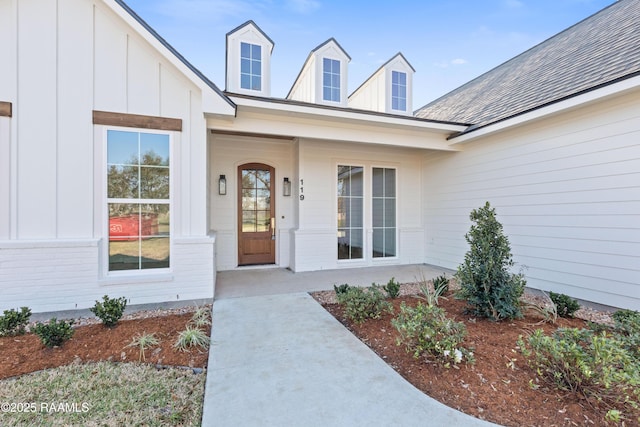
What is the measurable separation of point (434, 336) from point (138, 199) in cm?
461

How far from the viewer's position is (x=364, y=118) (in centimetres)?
602

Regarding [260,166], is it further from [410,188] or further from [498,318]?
[498,318]

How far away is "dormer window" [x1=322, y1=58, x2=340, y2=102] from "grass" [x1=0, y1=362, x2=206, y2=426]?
6.43m

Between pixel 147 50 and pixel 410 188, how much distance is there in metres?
6.75

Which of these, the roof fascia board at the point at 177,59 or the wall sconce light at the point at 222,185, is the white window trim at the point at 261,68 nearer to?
the roof fascia board at the point at 177,59

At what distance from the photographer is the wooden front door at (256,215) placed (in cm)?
737

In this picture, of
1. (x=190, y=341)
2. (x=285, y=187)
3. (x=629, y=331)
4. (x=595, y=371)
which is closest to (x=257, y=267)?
(x=285, y=187)

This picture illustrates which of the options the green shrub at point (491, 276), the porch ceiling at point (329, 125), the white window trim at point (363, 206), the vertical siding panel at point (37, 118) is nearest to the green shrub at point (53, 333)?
the vertical siding panel at point (37, 118)

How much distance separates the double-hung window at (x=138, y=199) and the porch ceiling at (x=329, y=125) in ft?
3.76

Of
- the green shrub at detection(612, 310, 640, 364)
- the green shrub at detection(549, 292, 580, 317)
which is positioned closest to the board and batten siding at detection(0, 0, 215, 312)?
the green shrub at detection(612, 310, 640, 364)

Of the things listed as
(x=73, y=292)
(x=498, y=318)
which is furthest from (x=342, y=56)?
(x=73, y=292)

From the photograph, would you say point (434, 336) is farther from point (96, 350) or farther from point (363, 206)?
point (363, 206)

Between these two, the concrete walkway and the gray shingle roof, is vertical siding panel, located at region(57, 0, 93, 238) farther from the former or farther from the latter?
the gray shingle roof

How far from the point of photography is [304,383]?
2479 mm
